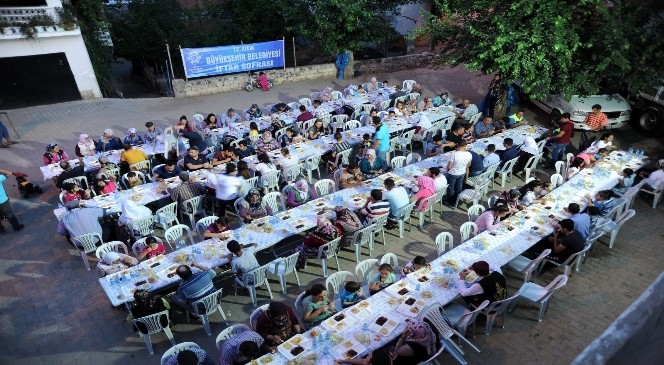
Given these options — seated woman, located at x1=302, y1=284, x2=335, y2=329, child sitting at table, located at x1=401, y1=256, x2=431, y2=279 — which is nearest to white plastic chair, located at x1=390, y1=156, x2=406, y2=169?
child sitting at table, located at x1=401, y1=256, x2=431, y2=279

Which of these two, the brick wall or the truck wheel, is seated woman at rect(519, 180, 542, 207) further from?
the brick wall

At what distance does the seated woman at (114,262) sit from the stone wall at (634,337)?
7739mm

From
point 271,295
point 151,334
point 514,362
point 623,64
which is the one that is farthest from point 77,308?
point 623,64

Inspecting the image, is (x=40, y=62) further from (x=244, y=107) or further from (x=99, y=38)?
(x=244, y=107)

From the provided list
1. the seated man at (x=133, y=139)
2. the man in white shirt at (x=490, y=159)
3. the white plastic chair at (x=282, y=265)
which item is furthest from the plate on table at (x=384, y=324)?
the seated man at (x=133, y=139)

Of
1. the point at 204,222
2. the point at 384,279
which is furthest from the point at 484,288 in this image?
the point at 204,222

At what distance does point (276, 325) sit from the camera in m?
6.55

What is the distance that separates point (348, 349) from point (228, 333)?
1.74 meters

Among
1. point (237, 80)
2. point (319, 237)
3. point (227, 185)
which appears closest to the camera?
point (319, 237)

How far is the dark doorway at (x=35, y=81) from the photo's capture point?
18.5m

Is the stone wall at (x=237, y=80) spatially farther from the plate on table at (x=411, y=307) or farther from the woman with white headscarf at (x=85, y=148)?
the plate on table at (x=411, y=307)

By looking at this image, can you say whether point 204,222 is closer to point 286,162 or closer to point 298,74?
point 286,162

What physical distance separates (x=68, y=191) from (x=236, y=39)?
1514cm

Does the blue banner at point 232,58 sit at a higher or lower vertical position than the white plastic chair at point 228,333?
higher
